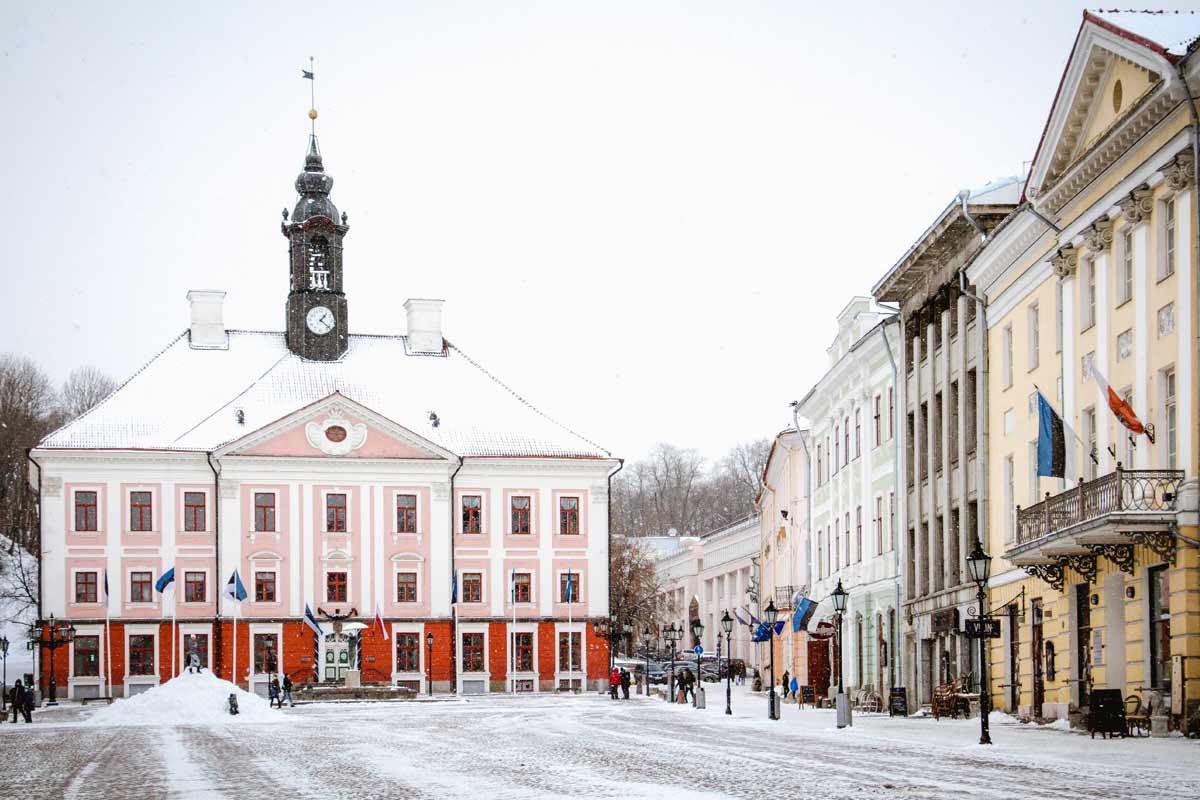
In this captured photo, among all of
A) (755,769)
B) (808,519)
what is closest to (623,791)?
(755,769)

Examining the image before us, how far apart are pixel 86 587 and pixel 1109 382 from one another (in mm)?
52599

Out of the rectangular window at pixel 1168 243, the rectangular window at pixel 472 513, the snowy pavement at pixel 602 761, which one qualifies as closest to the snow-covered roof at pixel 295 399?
the rectangular window at pixel 472 513

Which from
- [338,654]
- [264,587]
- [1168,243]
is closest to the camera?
[1168,243]

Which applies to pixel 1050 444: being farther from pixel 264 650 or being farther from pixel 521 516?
pixel 264 650

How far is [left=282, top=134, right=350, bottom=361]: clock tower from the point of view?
3263 inches

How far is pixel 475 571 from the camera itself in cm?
7869

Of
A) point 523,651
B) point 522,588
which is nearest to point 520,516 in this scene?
point 522,588

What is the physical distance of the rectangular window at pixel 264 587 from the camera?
75688mm

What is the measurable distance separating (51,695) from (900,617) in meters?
35.9

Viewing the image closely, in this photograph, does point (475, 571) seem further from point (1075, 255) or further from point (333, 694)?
point (1075, 255)

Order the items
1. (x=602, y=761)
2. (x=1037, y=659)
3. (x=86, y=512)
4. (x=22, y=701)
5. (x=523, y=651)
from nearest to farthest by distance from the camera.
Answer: (x=602, y=761) → (x=1037, y=659) → (x=22, y=701) → (x=86, y=512) → (x=523, y=651)

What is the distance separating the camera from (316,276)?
83.8 meters

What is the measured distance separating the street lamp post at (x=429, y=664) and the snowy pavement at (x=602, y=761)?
31896 millimetres

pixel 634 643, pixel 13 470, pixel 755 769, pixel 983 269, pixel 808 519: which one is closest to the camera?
pixel 755 769
